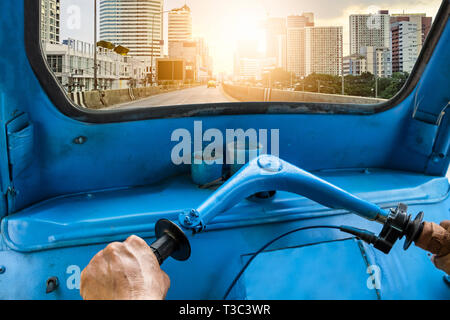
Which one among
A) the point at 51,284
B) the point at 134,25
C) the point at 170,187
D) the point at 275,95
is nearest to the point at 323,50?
the point at 275,95

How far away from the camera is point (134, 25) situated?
4.28ft

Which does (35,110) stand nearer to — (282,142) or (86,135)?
(86,135)

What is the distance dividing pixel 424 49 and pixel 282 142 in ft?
2.94

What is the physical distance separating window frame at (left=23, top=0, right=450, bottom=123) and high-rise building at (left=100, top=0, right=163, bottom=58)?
0.25 meters

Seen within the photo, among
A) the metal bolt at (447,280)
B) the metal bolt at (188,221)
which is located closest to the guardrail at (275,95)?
the metal bolt at (188,221)

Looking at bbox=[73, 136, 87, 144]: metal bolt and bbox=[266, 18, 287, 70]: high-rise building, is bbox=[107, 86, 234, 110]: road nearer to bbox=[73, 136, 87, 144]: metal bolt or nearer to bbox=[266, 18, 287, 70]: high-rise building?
bbox=[73, 136, 87, 144]: metal bolt

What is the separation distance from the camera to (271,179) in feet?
3.95

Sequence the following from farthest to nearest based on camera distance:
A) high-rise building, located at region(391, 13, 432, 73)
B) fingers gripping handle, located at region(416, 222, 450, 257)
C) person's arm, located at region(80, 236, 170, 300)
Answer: high-rise building, located at region(391, 13, 432, 73) → fingers gripping handle, located at region(416, 222, 450, 257) → person's arm, located at region(80, 236, 170, 300)

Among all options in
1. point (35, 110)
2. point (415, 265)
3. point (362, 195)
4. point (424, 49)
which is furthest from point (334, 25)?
point (35, 110)

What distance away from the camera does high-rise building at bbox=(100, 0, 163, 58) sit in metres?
1.30

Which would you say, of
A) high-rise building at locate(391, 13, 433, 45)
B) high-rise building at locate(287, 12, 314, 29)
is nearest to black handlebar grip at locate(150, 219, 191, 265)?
high-rise building at locate(287, 12, 314, 29)

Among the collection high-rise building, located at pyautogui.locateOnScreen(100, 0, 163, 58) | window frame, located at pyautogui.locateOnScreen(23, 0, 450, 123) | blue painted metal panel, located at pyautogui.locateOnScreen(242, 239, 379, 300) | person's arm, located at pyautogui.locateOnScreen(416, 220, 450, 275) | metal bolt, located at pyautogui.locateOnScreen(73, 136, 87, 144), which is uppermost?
high-rise building, located at pyautogui.locateOnScreen(100, 0, 163, 58)

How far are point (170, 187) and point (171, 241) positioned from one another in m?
0.74

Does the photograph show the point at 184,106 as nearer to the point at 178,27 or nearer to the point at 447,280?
the point at 178,27
